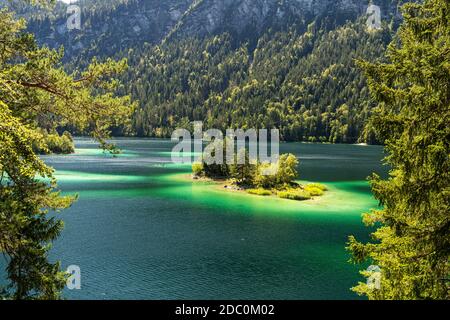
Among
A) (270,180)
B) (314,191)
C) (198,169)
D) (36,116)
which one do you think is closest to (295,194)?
(314,191)

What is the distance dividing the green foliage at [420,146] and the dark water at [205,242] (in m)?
23.0

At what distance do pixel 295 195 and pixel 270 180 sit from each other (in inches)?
400

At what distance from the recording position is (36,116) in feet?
65.7

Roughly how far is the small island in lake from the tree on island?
242ft

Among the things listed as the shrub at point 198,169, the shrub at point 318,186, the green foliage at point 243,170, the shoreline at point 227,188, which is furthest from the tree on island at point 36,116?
the shrub at point 198,169

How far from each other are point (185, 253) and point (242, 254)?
22.4 ft

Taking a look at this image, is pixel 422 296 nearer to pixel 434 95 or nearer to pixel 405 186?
pixel 405 186

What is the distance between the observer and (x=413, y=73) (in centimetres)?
1669

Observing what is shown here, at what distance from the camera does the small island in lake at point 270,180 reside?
9456cm

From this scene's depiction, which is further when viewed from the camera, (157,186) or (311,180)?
(311,180)

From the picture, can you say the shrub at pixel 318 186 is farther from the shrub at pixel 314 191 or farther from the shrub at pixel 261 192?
the shrub at pixel 261 192
